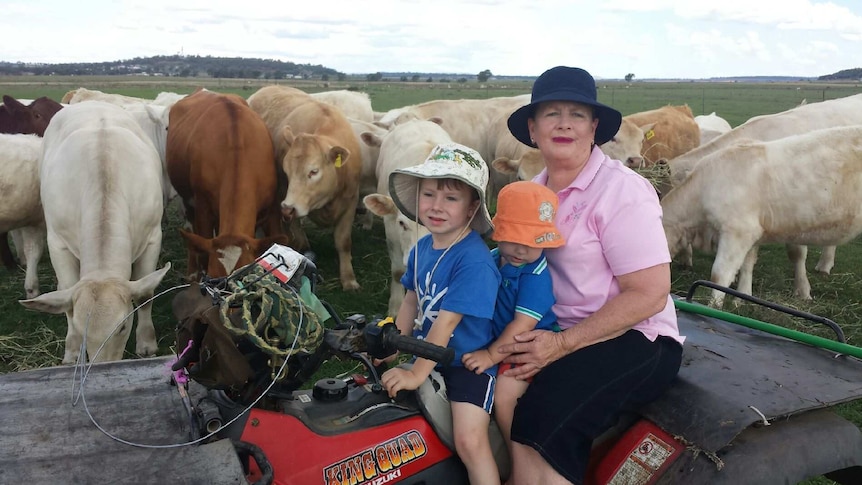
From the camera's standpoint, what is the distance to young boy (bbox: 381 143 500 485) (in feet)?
7.41

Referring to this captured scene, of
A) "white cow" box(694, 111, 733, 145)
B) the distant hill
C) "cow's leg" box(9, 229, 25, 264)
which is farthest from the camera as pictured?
the distant hill

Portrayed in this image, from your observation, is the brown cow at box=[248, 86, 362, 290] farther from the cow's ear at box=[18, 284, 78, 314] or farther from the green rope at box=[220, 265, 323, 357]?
the green rope at box=[220, 265, 323, 357]

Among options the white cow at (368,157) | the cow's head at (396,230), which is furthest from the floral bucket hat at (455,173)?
the white cow at (368,157)

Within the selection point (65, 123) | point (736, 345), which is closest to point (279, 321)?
point (736, 345)

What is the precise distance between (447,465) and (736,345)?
4.39ft

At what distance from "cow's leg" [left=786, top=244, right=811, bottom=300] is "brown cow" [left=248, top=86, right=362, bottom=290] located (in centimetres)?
478

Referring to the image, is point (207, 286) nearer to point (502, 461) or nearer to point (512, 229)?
point (512, 229)

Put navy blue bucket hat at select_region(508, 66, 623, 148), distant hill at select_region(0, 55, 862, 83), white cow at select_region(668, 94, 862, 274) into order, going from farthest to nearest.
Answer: distant hill at select_region(0, 55, 862, 83) < white cow at select_region(668, 94, 862, 274) < navy blue bucket hat at select_region(508, 66, 623, 148)

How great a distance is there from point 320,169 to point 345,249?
3.34 feet

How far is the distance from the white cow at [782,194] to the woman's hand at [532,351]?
178 inches

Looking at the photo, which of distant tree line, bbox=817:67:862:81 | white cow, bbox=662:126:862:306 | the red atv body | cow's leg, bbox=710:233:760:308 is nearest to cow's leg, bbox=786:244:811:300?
white cow, bbox=662:126:862:306

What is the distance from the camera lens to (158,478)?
5.89 feet

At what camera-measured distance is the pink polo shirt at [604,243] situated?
94.7 inches

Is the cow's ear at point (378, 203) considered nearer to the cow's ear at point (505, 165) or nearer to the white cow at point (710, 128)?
the cow's ear at point (505, 165)
